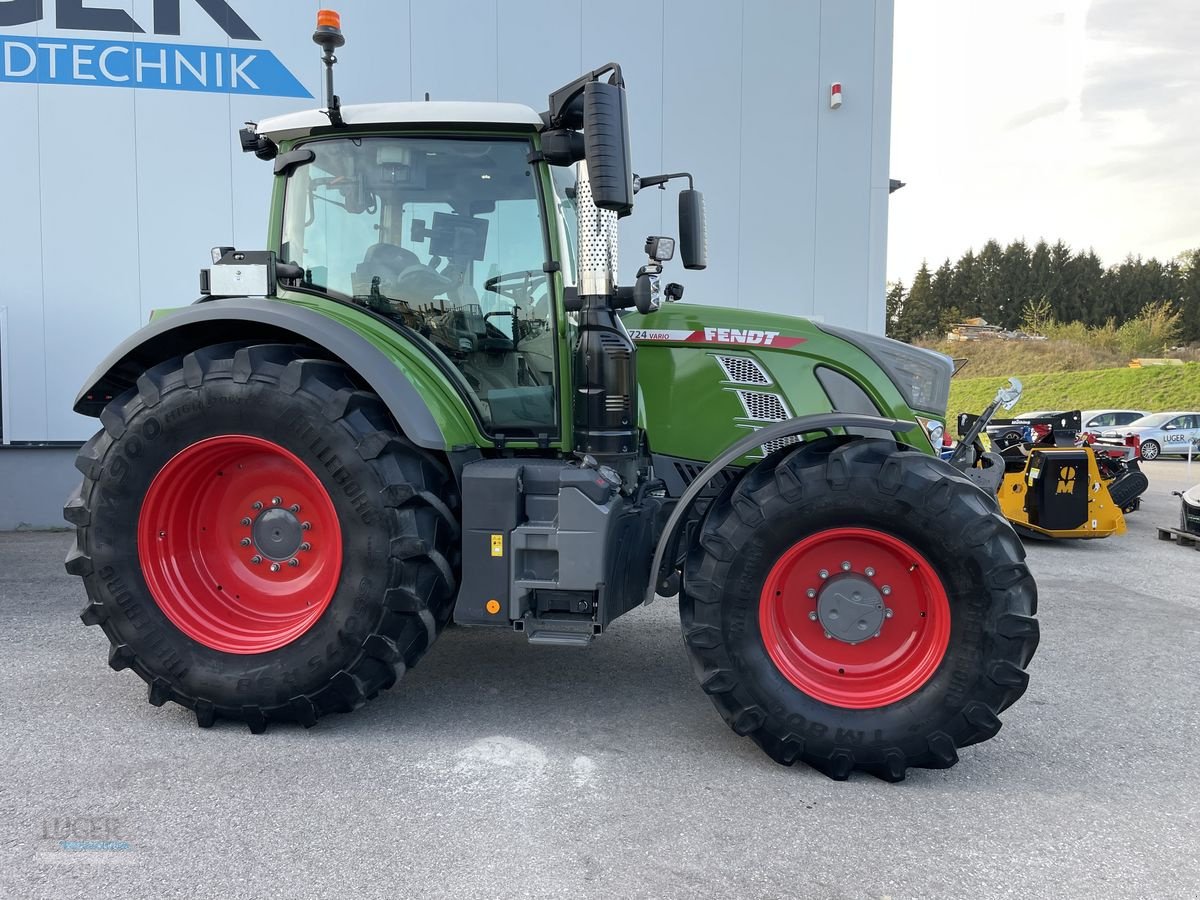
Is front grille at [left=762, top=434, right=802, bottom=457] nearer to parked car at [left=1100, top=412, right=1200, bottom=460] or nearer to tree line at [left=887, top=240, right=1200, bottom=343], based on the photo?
parked car at [left=1100, top=412, right=1200, bottom=460]

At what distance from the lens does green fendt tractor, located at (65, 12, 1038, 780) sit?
2811 mm

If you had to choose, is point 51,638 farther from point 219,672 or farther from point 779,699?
point 779,699

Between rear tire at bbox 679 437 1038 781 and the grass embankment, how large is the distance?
81.6 ft

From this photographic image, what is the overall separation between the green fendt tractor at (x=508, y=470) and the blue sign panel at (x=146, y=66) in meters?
4.33

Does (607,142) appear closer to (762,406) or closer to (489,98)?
(762,406)

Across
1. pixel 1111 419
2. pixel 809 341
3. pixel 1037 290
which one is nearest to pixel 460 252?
pixel 809 341

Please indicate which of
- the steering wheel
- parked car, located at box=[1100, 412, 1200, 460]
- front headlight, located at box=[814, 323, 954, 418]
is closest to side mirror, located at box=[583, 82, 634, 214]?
the steering wheel

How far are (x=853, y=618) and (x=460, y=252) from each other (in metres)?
2.10

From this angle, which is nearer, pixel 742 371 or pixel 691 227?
pixel 691 227

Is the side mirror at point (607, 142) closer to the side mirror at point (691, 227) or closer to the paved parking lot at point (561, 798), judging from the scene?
the side mirror at point (691, 227)

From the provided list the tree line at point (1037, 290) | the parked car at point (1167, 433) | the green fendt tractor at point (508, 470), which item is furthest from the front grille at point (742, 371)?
the tree line at point (1037, 290)

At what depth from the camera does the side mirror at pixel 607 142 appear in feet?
8.77

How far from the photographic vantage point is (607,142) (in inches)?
106

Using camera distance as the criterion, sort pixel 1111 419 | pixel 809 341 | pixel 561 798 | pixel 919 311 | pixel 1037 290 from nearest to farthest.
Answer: pixel 561 798 → pixel 809 341 → pixel 1111 419 → pixel 1037 290 → pixel 919 311
